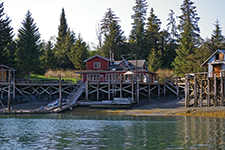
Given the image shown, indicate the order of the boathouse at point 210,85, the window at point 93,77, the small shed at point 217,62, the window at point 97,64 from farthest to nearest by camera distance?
the window at point 97,64, the window at point 93,77, the small shed at point 217,62, the boathouse at point 210,85

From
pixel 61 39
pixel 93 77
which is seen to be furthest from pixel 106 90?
pixel 61 39

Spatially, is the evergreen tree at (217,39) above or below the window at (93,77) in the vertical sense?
above

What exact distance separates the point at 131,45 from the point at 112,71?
26447mm

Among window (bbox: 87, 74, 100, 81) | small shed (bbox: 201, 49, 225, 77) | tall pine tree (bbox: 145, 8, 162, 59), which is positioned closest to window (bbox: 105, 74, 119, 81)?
window (bbox: 87, 74, 100, 81)

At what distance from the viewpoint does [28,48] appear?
61.1 meters

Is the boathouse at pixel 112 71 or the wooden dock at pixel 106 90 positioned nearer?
the wooden dock at pixel 106 90

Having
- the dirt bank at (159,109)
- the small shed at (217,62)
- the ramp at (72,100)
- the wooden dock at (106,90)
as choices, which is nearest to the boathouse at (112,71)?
the wooden dock at (106,90)

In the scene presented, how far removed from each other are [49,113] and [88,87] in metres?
11.7

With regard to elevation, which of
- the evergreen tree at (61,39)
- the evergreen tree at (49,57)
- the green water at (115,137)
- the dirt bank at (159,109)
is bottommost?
the green water at (115,137)

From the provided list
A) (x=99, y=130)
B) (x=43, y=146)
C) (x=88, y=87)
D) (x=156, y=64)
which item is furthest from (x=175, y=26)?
(x=43, y=146)

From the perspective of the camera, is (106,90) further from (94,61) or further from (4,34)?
(4,34)

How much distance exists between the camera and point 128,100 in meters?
45.9

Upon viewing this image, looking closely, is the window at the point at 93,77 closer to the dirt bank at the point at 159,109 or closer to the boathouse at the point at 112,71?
the boathouse at the point at 112,71

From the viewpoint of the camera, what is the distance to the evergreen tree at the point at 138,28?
79.8 metres
